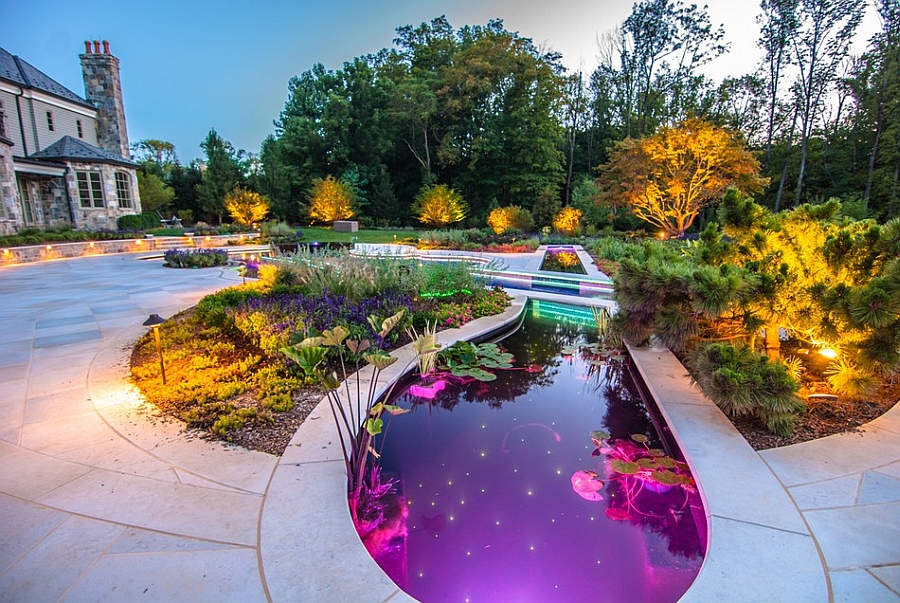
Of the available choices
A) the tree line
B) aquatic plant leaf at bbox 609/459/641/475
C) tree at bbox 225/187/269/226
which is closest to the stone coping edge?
aquatic plant leaf at bbox 609/459/641/475

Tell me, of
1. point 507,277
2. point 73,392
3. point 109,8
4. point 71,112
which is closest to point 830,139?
point 507,277

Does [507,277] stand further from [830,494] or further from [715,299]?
[830,494]

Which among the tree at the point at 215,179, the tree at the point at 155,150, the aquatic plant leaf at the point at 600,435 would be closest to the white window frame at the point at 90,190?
the tree at the point at 215,179

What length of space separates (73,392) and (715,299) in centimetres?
523

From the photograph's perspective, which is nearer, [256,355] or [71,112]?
[256,355]

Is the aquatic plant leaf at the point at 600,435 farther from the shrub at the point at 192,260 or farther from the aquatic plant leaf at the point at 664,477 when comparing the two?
the shrub at the point at 192,260

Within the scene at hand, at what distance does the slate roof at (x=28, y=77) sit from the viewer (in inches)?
672

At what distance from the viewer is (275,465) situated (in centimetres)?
259

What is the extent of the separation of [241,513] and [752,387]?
10.6 ft

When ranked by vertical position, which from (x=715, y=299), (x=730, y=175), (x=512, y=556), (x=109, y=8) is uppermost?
(x=109, y=8)

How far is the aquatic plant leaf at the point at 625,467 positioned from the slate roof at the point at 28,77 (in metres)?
24.4

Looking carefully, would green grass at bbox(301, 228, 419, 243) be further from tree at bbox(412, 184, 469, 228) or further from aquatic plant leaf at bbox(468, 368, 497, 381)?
aquatic plant leaf at bbox(468, 368, 497, 381)

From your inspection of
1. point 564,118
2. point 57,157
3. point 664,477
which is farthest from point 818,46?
point 57,157

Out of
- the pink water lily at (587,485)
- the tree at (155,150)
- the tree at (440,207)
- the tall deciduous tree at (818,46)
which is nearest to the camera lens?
the pink water lily at (587,485)
